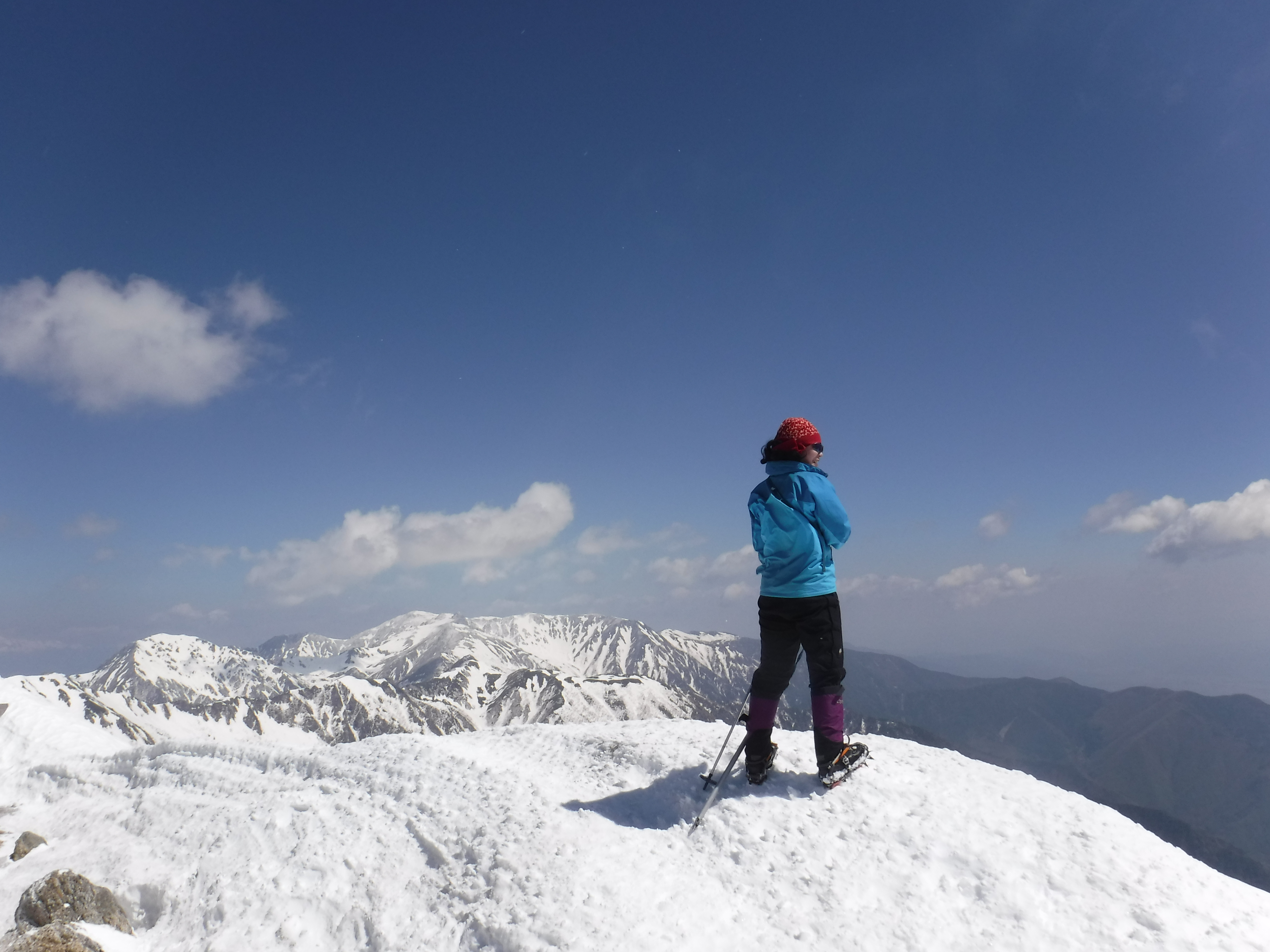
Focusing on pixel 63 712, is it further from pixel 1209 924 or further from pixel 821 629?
pixel 1209 924

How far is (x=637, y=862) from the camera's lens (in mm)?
6402

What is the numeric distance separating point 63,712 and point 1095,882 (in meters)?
27.4

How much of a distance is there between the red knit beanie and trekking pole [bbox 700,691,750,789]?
3.22 m

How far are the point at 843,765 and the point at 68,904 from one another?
9.59 metres

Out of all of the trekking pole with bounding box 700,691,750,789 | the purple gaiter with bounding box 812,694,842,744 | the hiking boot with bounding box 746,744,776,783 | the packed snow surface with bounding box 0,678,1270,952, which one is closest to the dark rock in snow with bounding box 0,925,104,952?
the packed snow surface with bounding box 0,678,1270,952

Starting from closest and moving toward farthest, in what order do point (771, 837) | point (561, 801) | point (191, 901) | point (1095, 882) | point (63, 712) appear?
point (1095, 882) → point (771, 837) → point (191, 901) → point (561, 801) → point (63, 712)

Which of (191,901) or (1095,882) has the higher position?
(1095,882)

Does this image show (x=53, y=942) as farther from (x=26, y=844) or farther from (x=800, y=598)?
(x=800, y=598)

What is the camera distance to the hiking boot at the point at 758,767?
7898mm

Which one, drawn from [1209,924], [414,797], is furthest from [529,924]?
[1209,924]

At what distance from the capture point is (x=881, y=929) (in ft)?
17.4

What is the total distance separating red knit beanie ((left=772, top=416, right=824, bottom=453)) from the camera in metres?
8.03

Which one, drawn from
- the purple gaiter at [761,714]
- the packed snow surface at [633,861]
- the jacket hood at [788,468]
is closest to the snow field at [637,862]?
the packed snow surface at [633,861]

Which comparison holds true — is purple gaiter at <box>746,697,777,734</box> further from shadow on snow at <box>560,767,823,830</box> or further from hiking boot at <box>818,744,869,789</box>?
shadow on snow at <box>560,767,823,830</box>
